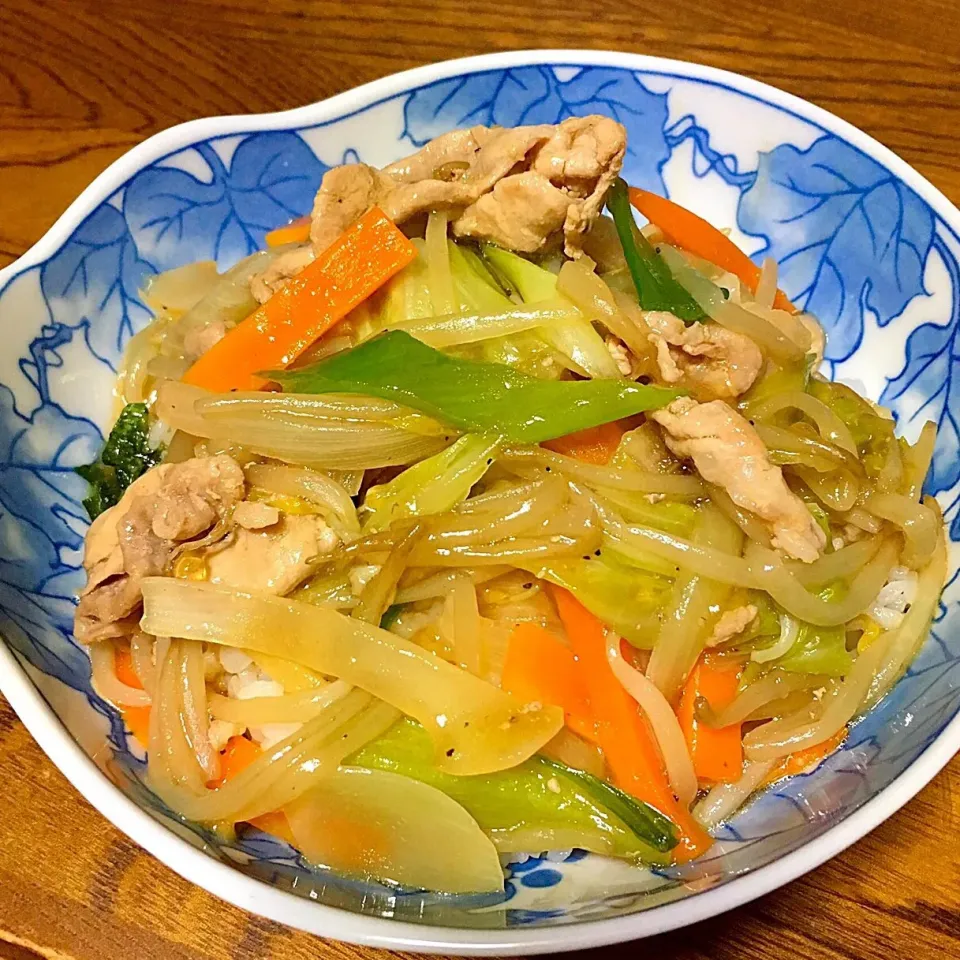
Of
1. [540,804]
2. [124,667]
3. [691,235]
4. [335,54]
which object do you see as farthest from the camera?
[335,54]

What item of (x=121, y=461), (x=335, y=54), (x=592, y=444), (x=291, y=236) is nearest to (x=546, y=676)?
(x=592, y=444)

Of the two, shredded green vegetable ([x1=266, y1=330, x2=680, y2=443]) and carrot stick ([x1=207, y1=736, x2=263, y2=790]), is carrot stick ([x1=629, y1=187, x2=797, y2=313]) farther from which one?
carrot stick ([x1=207, y1=736, x2=263, y2=790])

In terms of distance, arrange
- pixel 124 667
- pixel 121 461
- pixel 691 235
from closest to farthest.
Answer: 1. pixel 124 667
2. pixel 121 461
3. pixel 691 235

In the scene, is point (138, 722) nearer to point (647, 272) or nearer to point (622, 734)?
point (622, 734)

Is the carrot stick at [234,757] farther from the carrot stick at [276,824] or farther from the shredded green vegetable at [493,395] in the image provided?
the shredded green vegetable at [493,395]

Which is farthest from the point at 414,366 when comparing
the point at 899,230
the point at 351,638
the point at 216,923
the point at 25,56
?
the point at 25,56

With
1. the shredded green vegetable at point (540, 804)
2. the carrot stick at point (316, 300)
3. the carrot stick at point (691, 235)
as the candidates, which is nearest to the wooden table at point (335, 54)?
the carrot stick at point (691, 235)

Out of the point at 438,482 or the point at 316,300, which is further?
the point at 316,300
